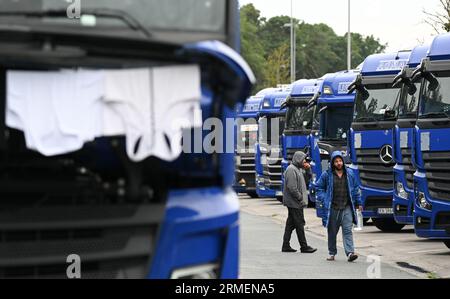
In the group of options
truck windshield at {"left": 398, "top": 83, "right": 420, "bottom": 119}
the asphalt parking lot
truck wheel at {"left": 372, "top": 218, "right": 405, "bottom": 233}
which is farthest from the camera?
truck wheel at {"left": 372, "top": 218, "right": 405, "bottom": 233}

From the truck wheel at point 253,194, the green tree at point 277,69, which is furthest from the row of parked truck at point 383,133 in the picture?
the green tree at point 277,69

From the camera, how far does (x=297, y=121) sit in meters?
33.9

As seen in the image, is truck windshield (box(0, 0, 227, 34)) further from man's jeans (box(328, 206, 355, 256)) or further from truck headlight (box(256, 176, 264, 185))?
truck headlight (box(256, 176, 264, 185))

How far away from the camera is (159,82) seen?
5305mm

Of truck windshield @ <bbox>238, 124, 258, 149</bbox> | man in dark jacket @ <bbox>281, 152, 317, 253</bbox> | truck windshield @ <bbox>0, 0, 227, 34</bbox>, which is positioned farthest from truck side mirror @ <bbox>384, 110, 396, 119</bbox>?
truck windshield @ <bbox>0, 0, 227, 34</bbox>

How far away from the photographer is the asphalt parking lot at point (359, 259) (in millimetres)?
15945

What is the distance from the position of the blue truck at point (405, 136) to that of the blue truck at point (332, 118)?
25.0 feet

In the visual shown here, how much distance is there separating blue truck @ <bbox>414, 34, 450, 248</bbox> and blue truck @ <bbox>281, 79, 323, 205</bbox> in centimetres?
1494

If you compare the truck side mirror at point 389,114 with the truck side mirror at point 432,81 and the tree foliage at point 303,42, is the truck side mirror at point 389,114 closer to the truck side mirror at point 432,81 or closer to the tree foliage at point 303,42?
the truck side mirror at point 432,81

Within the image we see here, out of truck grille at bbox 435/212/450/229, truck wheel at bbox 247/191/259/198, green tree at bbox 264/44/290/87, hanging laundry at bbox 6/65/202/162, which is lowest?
truck wheel at bbox 247/191/259/198

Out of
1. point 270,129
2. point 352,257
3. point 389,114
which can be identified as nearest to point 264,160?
point 270,129

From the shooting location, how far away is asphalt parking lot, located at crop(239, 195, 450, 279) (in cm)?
1595

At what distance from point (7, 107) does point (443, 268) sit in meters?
12.4
